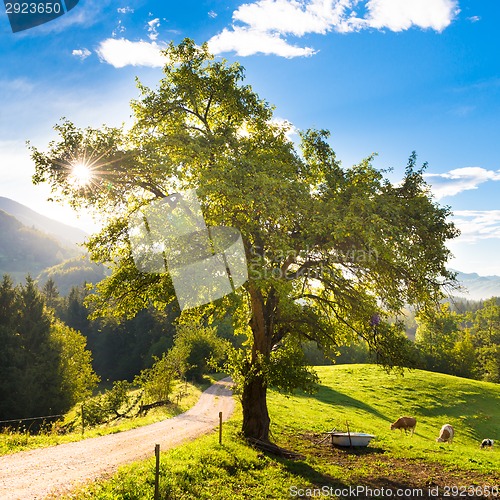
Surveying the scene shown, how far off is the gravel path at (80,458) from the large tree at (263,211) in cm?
617

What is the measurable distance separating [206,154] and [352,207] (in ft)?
22.0

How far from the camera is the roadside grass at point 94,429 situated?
66.3 ft

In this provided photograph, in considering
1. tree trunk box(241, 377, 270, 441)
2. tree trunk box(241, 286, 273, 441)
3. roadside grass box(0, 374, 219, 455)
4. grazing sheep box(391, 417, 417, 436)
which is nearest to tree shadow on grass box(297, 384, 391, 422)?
grazing sheep box(391, 417, 417, 436)

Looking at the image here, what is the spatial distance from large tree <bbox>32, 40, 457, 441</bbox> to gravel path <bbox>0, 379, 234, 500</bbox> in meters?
6.17

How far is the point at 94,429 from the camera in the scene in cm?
2764

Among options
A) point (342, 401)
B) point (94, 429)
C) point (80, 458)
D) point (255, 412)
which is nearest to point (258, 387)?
point (255, 412)

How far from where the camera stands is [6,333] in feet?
172

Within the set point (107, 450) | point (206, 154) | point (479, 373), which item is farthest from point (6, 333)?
point (479, 373)

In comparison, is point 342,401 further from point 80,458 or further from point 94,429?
point 80,458

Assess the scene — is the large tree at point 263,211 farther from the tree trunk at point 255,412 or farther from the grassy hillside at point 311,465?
the grassy hillside at point 311,465

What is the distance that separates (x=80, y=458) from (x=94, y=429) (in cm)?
1071

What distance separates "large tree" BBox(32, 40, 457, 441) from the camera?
15836 mm

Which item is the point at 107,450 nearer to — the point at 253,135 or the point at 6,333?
the point at 253,135

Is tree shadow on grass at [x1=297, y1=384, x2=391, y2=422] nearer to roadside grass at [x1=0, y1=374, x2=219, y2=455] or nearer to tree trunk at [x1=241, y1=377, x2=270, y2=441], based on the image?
roadside grass at [x1=0, y1=374, x2=219, y2=455]
